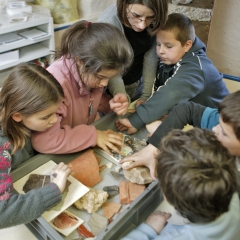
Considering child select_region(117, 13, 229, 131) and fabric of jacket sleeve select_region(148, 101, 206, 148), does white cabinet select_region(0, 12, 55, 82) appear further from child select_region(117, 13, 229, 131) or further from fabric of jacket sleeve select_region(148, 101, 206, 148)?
fabric of jacket sleeve select_region(148, 101, 206, 148)

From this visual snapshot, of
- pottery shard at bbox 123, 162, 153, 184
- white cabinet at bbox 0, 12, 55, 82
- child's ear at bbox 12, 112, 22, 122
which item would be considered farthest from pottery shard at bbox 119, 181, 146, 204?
white cabinet at bbox 0, 12, 55, 82

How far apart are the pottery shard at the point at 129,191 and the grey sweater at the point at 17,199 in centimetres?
18

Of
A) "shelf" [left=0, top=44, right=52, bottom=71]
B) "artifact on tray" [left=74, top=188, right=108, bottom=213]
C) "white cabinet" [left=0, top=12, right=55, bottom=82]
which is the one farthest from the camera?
"shelf" [left=0, top=44, right=52, bottom=71]

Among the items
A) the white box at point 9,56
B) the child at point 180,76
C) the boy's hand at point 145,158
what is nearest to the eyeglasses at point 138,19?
the child at point 180,76

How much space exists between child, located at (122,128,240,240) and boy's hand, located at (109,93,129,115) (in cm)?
43

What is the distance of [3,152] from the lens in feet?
2.49

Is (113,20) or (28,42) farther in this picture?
(28,42)

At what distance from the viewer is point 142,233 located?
0.68 metres

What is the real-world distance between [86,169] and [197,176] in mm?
415

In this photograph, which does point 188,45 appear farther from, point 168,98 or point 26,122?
point 26,122

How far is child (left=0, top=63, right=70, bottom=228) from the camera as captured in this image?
0.70 m

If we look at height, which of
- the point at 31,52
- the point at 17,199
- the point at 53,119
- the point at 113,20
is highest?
the point at 113,20

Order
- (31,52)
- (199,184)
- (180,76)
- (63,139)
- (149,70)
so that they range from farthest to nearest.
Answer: (31,52) → (149,70) → (180,76) → (63,139) → (199,184)

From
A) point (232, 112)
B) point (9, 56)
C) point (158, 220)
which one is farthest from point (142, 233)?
point (9, 56)
